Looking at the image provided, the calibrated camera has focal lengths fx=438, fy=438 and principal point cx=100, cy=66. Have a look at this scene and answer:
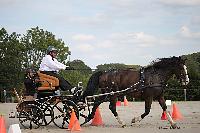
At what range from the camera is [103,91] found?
14.0m

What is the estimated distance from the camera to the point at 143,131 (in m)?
12.0

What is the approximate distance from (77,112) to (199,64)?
30.3 m

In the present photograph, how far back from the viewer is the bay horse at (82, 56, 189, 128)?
13406 mm

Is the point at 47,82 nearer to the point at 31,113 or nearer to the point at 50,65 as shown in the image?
the point at 50,65

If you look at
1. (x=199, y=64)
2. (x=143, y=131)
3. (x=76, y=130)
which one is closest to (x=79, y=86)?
(x=76, y=130)

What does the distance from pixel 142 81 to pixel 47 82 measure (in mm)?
2906

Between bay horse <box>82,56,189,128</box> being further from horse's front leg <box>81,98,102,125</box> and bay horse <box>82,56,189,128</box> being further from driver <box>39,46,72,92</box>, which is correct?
driver <box>39,46,72,92</box>

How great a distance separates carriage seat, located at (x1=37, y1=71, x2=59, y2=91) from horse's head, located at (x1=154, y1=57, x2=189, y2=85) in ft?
10.4

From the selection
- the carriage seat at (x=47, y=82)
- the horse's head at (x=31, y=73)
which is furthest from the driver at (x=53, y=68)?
the horse's head at (x=31, y=73)

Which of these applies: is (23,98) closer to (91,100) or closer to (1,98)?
(91,100)

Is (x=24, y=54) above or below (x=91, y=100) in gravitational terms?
above

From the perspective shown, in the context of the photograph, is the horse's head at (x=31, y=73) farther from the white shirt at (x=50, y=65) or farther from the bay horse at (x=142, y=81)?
the bay horse at (x=142, y=81)

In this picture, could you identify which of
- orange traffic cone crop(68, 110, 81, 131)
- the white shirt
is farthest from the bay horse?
the white shirt

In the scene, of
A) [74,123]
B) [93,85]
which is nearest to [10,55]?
[93,85]
